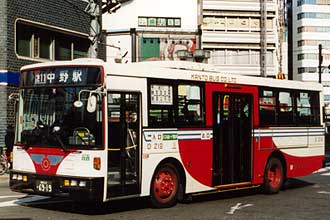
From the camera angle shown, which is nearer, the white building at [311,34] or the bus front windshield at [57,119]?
the bus front windshield at [57,119]

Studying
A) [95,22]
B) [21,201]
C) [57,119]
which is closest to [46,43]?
[95,22]

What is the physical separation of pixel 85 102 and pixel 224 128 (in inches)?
162

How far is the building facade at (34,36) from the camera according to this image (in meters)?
21.2

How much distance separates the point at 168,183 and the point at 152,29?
3743 centimetres

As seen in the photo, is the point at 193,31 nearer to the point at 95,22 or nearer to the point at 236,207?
Answer: the point at 95,22

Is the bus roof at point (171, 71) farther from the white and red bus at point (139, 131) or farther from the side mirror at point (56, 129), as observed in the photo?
the side mirror at point (56, 129)

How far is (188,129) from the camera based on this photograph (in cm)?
1256

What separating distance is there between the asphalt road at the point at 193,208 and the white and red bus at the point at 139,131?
1.34 ft

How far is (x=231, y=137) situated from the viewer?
13.7m

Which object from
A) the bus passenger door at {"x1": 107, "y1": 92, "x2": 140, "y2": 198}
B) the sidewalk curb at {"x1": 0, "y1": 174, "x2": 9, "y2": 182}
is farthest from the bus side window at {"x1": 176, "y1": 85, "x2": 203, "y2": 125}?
the sidewalk curb at {"x1": 0, "y1": 174, "x2": 9, "y2": 182}

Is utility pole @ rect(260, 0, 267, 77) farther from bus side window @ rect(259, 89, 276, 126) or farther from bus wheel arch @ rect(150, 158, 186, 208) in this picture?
bus wheel arch @ rect(150, 158, 186, 208)

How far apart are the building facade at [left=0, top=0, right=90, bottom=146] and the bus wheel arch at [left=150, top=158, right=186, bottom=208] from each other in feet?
31.3

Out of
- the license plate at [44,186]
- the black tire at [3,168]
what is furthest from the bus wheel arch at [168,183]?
the black tire at [3,168]

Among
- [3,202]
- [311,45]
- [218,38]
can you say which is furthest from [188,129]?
[311,45]
